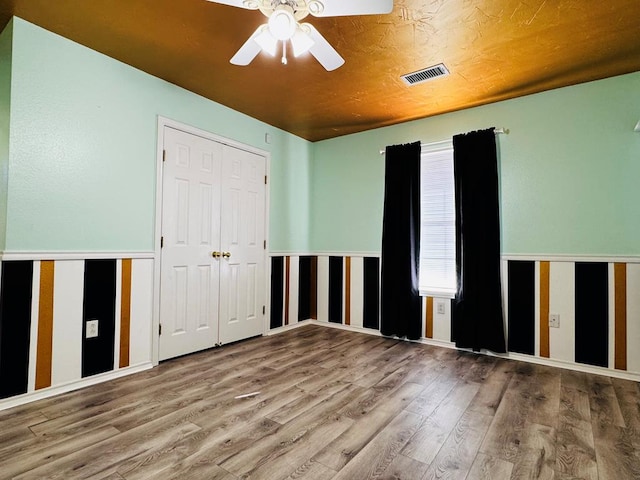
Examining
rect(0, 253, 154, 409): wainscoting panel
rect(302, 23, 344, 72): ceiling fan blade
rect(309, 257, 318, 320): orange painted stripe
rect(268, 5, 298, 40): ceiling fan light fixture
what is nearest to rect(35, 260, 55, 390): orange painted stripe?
rect(0, 253, 154, 409): wainscoting panel

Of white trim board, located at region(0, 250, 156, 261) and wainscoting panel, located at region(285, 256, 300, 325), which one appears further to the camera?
wainscoting panel, located at region(285, 256, 300, 325)

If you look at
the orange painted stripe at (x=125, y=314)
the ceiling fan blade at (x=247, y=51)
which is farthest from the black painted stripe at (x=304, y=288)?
the ceiling fan blade at (x=247, y=51)

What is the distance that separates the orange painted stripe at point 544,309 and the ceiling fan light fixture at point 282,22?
115 inches

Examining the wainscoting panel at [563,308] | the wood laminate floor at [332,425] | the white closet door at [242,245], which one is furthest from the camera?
the white closet door at [242,245]

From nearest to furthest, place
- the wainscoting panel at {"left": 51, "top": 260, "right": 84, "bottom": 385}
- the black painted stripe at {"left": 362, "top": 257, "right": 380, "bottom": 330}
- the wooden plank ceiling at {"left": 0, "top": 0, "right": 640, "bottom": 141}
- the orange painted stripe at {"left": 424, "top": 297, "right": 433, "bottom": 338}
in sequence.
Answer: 1. the wooden plank ceiling at {"left": 0, "top": 0, "right": 640, "bottom": 141}
2. the wainscoting panel at {"left": 51, "top": 260, "right": 84, "bottom": 385}
3. the orange painted stripe at {"left": 424, "top": 297, "right": 433, "bottom": 338}
4. the black painted stripe at {"left": 362, "top": 257, "right": 380, "bottom": 330}

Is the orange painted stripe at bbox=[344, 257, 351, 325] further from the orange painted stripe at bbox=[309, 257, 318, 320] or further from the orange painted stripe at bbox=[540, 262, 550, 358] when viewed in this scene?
the orange painted stripe at bbox=[540, 262, 550, 358]

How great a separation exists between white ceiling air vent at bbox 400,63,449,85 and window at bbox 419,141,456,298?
0.91 meters

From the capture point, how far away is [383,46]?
8.06 feet

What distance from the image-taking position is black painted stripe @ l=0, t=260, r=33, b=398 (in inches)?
84.6

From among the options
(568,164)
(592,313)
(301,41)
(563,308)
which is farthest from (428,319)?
(301,41)

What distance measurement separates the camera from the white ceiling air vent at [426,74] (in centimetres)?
278

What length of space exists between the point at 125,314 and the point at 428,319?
2.97 m

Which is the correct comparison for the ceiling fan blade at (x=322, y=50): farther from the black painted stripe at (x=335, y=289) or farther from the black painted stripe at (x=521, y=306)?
the black painted stripe at (x=335, y=289)

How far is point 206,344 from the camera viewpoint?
11.0ft
